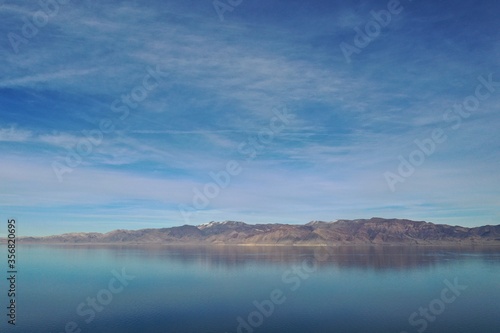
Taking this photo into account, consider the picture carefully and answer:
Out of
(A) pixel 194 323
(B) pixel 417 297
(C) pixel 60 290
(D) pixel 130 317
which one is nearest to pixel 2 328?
(D) pixel 130 317

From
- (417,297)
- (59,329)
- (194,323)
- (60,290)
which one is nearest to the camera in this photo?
(59,329)

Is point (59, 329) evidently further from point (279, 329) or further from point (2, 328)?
point (279, 329)

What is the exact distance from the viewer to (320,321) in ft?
230

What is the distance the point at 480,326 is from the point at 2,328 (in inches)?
3353
